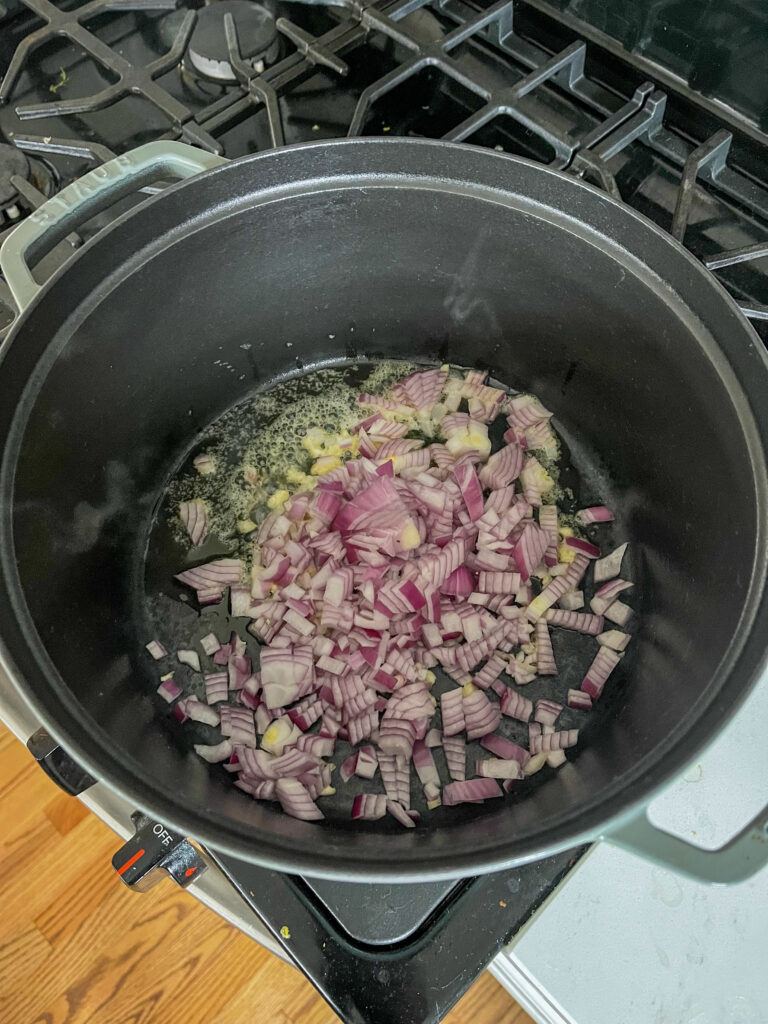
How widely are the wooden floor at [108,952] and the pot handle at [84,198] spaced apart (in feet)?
2.54

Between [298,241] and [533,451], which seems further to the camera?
[533,451]

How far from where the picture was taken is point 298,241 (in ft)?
3.07

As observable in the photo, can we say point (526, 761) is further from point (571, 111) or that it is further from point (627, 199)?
point (571, 111)

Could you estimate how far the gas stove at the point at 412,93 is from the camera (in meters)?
0.93

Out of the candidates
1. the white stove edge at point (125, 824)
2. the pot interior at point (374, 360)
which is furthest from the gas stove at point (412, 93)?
the pot interior at point (374, 360)

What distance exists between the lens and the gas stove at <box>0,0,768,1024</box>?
0.93 meters

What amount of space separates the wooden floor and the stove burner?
31.6 inches

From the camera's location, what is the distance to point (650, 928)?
736 mm

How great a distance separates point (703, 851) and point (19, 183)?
3.18 feet

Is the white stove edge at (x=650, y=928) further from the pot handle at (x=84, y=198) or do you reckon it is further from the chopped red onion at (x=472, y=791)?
the pot handle at (x=84, y=198)

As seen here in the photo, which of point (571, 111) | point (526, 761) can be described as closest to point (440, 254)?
Result: point (571, 111)

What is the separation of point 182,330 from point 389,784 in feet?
1.87

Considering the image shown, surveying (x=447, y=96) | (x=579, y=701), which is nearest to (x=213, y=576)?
(x=579, y=701)

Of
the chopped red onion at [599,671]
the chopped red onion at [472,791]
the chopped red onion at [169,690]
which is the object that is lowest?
the chopped red onion at [599,671]
